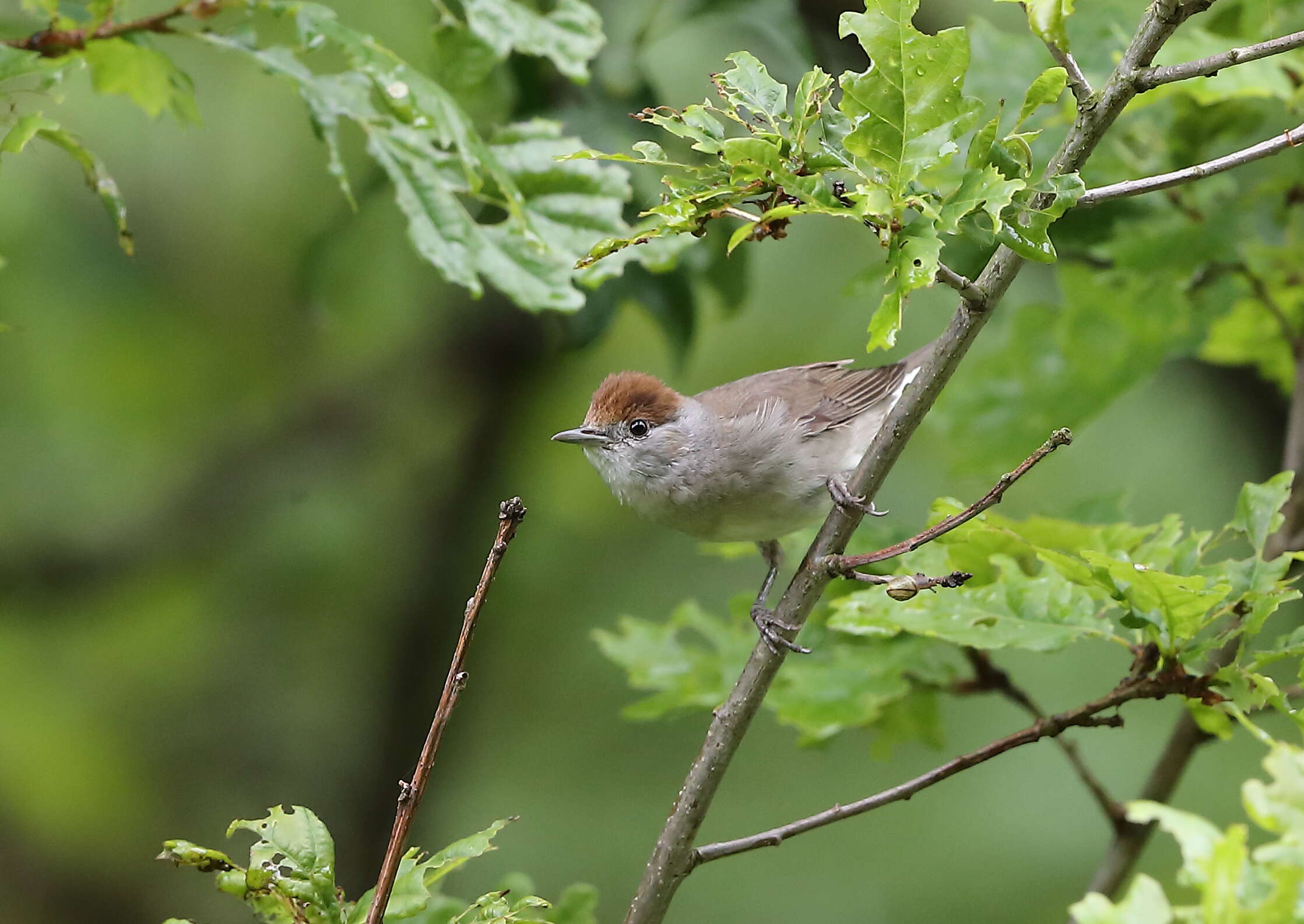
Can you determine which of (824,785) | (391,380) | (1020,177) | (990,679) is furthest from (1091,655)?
(1020,177)

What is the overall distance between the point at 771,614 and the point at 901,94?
1.11m

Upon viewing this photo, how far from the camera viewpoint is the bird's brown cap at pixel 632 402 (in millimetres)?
3490

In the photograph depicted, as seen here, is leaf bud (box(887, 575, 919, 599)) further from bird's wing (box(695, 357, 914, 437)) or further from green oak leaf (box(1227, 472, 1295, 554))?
bird's wing (box(695, 357, 914, 437))

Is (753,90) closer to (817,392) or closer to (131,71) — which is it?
(131,71)

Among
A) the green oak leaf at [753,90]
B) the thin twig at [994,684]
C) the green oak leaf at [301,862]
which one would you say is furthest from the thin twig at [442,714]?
the thin twig at [994,684]

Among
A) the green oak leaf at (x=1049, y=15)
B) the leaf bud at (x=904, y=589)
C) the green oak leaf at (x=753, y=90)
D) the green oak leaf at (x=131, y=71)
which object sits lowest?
the leaf bud at (x=904, y=589)

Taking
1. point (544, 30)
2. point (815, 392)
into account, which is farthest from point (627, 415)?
point (544, 30)

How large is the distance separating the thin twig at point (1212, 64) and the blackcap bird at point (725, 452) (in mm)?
1546

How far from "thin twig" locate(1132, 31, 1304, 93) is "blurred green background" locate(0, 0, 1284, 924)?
3417 millimetres

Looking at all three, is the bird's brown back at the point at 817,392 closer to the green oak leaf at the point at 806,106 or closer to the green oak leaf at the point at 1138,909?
the green oak leaf at the point at 806,106

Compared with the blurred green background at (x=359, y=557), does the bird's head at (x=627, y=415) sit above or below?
below

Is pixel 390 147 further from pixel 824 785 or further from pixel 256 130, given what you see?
pixel 824 785

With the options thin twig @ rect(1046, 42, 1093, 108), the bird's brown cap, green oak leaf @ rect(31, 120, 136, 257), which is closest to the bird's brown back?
the bird's brown cap

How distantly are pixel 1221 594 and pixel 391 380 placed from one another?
4.44 metres
